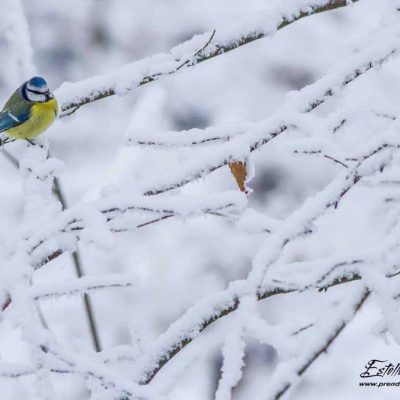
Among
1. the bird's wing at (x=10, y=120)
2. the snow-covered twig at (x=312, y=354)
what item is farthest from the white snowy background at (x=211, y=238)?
the bird's wing at (x=10, y=120)

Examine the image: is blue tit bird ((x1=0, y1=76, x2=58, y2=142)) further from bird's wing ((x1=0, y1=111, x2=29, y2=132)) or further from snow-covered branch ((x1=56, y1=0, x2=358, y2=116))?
snow-covered branch ((x1=56, y1=0, x2=358, y2=116))

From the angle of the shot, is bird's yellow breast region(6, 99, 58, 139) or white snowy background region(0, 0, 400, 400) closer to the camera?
white snowy background region(0, 0, 400, 400)

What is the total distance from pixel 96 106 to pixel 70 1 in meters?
1.11

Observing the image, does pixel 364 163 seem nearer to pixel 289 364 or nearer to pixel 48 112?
pixel 289 364

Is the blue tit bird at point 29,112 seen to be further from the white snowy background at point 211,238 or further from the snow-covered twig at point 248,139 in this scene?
the snow-covered twig at point 248,139

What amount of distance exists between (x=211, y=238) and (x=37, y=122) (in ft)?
12.1

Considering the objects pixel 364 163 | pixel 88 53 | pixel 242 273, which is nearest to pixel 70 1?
pixel 88 53

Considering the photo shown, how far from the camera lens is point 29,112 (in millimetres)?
3330

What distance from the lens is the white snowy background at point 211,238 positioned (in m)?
1.59

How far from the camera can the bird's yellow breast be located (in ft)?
10.0

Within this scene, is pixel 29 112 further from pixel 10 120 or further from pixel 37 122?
pixel 37 122

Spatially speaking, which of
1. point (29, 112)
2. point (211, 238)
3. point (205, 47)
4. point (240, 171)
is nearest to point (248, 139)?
point (240, 171)

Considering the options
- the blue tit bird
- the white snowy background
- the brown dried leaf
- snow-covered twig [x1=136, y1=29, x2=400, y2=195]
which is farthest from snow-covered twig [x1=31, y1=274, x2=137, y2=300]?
the blue tit bird

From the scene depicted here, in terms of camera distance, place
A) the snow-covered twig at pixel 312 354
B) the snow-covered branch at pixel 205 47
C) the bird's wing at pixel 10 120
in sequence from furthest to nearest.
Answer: the bird's wing at pixel 10 120, the snow-covered branch at pixel 205 47, the snow-covered twig at pixel 312 354
